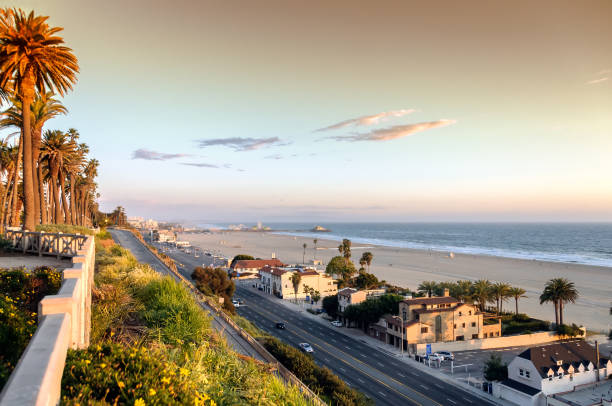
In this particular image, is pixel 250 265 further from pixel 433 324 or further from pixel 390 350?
pixel 433 324

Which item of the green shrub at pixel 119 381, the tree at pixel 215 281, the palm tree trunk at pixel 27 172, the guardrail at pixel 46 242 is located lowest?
the tree at pixel 215 281

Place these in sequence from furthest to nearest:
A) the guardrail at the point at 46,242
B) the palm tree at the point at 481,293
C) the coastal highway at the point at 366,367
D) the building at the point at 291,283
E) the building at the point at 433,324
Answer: the building at the point at 291,283, the palm tree at the point at 481,293, the building at the point at 433,324, the coastal highway at the point at 366,367, the guardrail at the point at 46,242

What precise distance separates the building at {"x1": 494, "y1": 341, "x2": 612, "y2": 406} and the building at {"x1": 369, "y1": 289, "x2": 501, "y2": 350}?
499 inches

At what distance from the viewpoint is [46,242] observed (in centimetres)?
2045

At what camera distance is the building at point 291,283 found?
79750mm

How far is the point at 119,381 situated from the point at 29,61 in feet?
84.1

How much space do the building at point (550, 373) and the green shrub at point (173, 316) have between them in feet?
114

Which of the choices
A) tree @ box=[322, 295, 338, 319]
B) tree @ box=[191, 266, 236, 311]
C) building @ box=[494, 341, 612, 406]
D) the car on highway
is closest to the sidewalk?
tree @ box=[322, 295, 338, 319]

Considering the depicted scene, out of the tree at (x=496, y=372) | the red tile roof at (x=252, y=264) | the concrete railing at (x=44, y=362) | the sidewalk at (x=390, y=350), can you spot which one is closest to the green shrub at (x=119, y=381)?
the concrete railing at (x=44, y=362)

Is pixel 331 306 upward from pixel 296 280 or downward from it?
downward

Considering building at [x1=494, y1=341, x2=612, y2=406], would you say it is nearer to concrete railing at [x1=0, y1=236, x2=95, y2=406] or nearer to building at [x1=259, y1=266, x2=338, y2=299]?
concrete railing at [x1=0, y1=236, x2=95, y2=406]

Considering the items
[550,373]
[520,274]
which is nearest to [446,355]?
[550,373]

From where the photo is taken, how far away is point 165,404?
16.0 feet

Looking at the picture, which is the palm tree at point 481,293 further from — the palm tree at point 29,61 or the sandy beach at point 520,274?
the palm tree at point 29,61
